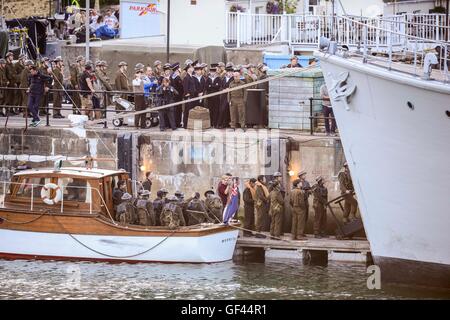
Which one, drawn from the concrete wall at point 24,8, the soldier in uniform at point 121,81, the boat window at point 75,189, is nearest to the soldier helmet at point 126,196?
the boat window at point 75,189

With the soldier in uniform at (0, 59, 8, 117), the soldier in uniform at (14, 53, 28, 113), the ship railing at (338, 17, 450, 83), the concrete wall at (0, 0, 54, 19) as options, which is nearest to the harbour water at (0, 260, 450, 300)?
the ship railing at (338, 17, 450, 83)

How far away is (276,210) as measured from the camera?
33094mm

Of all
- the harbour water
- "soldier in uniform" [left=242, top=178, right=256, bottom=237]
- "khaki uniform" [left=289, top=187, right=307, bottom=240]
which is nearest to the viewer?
the harbour water

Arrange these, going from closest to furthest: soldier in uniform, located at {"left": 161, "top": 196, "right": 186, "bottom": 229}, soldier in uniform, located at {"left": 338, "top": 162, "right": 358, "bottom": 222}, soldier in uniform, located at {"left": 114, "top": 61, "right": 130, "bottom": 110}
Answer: soldier in uniform, located at {"left": 161, "top": 196, "right": 186, "bottom": 229}
soldier in uniform, located at {"left": 338, "top": 162, "right": 358, "bottom": 222}
soldier in uniform, located at {"left": 114, "top": 61, "right": 130, "bottom": 110}

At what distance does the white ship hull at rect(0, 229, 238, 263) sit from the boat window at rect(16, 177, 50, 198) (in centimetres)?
84

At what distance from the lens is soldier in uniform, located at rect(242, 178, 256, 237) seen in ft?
110

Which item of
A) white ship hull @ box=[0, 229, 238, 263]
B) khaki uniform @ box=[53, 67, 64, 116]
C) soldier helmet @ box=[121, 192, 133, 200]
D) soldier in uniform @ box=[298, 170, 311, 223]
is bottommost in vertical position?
white ship hull @ box=[0, 229, 238, 263]

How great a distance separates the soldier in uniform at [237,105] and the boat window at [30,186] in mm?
5217

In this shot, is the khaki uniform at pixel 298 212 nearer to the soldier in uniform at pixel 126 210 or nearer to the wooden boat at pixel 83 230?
the wooden boat at pixel 83 230

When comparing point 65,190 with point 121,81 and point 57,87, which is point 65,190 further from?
point 57,87

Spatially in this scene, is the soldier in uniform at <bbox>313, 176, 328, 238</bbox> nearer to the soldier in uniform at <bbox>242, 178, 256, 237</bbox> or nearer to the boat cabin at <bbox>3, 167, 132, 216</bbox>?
the soldier in uniform at <bbox>242, 178, 256, 237</bbox>

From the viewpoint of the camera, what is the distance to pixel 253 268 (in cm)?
3231

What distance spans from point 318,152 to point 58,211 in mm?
5878

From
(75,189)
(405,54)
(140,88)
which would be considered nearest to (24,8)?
(140,88)
